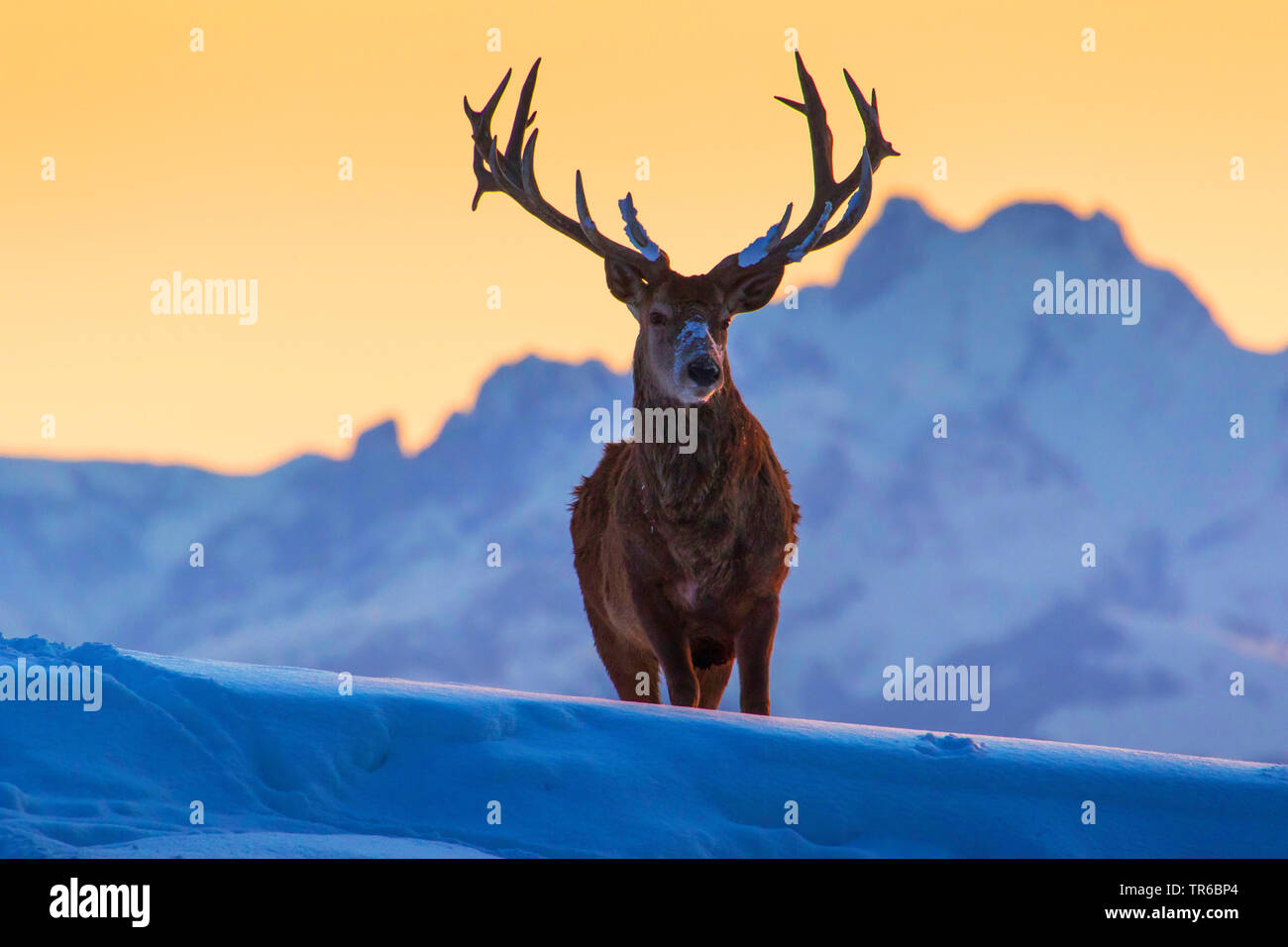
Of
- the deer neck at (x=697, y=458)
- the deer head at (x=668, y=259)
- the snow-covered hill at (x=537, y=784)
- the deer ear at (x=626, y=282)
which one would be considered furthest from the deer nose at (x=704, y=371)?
the snow-covered hill at (x=537, y=784)

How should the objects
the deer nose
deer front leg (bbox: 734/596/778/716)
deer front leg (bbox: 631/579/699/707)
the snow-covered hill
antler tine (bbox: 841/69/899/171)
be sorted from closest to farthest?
the snow-covered hill
the deer nose
deer front leg (bbox: 734/596/778/716)
deer front leg (bbox: 631/579/699/707)
antler tine (bbox: 841/69/899/171)

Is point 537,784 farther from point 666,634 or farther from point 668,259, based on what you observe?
point 668,259

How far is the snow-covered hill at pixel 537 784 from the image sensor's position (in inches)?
176

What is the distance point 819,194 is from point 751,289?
38.7 inches

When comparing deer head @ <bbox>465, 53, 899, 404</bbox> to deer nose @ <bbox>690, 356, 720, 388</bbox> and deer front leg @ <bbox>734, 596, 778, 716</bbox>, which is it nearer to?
deer nose @ <bbox>690, 356, 720, 388</bbox>

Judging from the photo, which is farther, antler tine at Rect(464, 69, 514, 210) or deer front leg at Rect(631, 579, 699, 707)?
antler tine at Rect(464, 69, 514, 210)

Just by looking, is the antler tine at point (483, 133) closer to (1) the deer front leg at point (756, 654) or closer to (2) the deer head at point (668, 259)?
(2) the deer head at point (668, 259)

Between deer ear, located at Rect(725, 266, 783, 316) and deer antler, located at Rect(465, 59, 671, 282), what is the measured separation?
40 cm

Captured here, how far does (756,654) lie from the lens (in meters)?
7.16

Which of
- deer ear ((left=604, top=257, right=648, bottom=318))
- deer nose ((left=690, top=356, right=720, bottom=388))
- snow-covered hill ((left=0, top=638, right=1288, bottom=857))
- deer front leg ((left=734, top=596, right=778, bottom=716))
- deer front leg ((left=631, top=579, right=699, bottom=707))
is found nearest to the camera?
snow-covered hill ((left=0, top=638, right=1288, bottom=857))

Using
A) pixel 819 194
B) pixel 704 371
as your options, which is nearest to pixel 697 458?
pixel 704 371

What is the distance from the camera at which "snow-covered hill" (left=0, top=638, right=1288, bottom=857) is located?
446 centimetres

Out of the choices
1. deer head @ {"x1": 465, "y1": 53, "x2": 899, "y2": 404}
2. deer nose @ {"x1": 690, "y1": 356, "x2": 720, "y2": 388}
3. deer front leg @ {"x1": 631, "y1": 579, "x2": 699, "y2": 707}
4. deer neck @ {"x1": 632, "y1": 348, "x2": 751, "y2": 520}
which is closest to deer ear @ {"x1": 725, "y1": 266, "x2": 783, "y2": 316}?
deer head @ {"x1": 465, "y1": 53, "x2": 899, "y2": 404}
